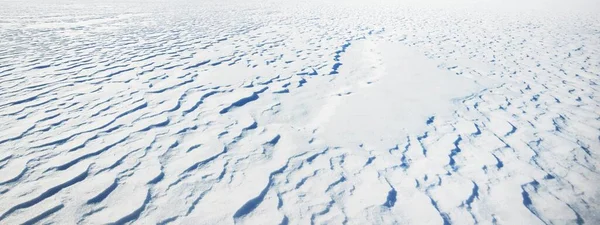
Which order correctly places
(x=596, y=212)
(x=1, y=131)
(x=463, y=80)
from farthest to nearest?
(x=463, y=80), (x=1, y=131), (x=596, y=212)

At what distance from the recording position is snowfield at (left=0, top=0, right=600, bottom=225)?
8.24 feet

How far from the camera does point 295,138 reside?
355 cm

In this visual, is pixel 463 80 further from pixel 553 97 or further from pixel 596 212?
pixel 596 212

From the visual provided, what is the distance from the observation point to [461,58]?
7285mm

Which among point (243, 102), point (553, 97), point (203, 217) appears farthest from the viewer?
point (553, 97)

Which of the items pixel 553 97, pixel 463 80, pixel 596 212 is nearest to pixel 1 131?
pixel 596 212

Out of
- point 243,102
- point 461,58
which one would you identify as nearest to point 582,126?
point 461,58

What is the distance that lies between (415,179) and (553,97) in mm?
3754

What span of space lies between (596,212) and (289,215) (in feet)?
8.45

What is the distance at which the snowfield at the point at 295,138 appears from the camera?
2.51 meters

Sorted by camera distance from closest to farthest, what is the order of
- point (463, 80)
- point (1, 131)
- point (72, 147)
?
1. point (72, 147)
2. point (1, 131)
3. point (463, 80)

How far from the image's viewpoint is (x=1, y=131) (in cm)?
350

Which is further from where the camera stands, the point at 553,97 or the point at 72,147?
the point at 553,97

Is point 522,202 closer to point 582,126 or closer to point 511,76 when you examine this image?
point 582,126
